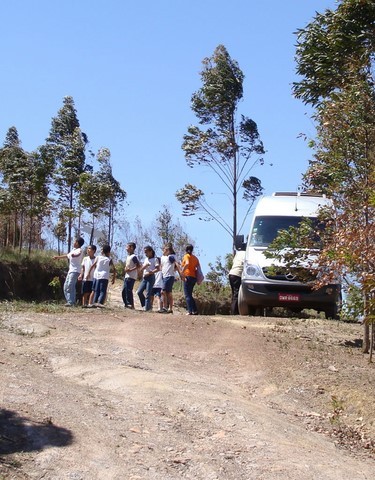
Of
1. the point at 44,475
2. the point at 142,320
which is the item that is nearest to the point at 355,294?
the point at 142,320

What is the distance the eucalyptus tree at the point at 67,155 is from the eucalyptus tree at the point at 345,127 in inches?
640

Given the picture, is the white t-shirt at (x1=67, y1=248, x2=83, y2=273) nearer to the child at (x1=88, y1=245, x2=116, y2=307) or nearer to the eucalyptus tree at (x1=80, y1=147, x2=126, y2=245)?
the child at (x1=88, y1=245, x2=116, y2=307)

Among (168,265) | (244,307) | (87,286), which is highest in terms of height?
(168,265)

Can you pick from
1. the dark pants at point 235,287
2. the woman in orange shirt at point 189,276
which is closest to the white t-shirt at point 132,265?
the woman in orange shirt at point 189,276

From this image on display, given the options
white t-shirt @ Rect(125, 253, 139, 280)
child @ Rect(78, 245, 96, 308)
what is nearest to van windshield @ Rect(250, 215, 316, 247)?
white t-shirt @ Rect(125, 253, 139, 280)

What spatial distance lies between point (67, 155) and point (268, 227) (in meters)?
15.0

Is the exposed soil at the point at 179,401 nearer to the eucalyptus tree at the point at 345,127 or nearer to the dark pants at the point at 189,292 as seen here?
the eucalyptus tree at the point at 345,127

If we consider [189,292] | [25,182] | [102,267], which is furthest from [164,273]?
[25,182]

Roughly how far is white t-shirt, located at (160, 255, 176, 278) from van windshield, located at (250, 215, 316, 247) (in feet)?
5.52

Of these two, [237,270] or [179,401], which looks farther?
[237,270]

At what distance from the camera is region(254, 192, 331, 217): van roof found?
1579 centimetres

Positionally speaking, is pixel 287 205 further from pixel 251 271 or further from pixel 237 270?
pixel 237 270

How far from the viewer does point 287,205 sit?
15977 mm

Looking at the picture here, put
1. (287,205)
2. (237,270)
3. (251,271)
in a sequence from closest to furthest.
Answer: (251,271)
(287,205)
(237,270)
